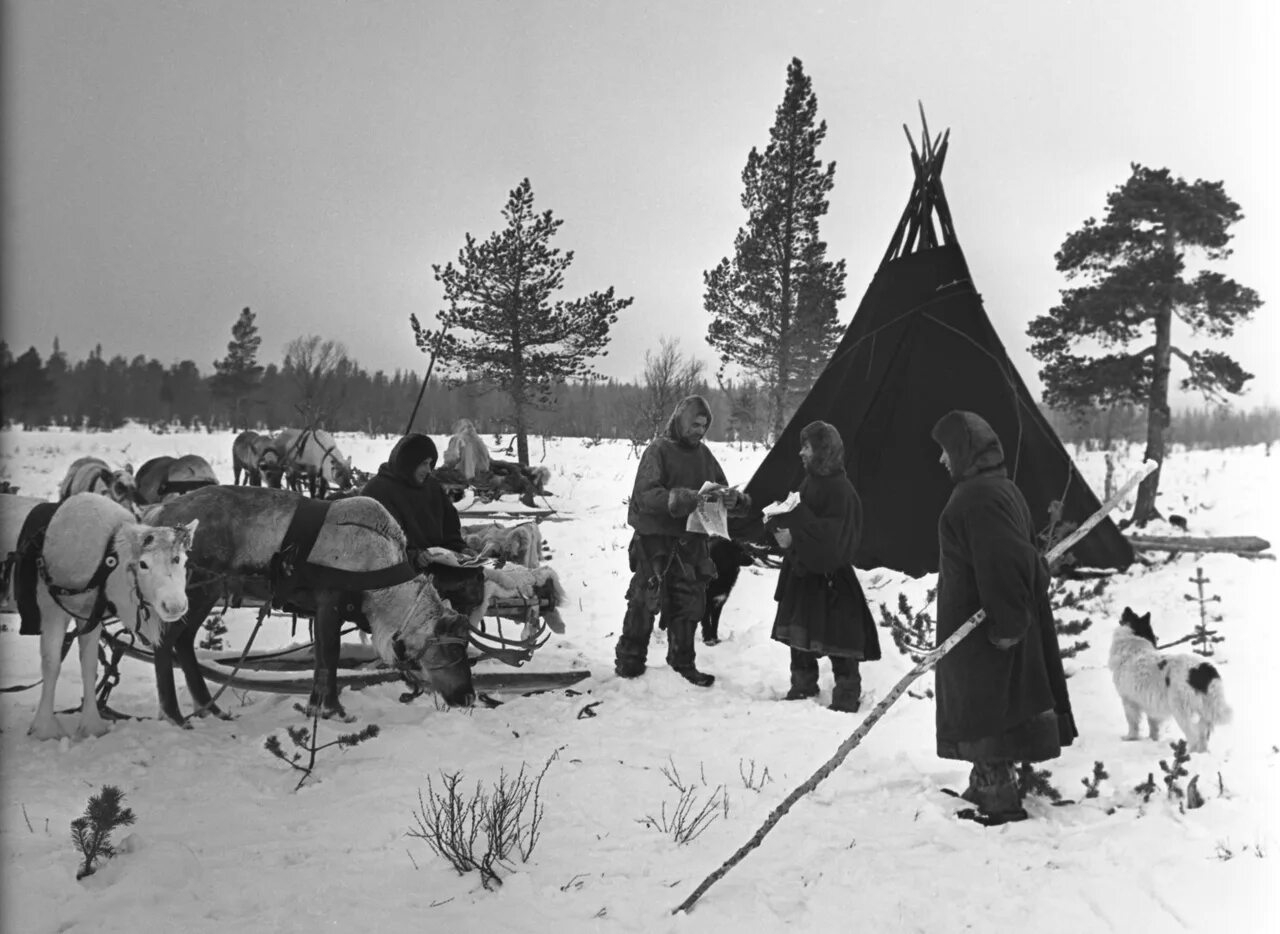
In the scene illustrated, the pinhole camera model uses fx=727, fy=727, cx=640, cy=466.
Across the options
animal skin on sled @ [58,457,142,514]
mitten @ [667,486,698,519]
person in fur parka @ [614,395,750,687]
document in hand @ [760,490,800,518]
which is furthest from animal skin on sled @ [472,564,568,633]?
animal skin on sled @ [58,457,142,514]

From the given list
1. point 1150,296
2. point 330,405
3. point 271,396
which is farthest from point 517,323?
point 271,396

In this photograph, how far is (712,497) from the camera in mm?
5688

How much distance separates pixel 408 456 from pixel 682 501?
2.17m

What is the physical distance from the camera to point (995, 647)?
3.47 metres

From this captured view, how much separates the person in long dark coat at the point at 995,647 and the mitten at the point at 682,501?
2.29 meters

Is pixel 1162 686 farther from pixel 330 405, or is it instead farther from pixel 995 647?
pixel 330 405

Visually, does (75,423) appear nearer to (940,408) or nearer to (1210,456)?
(940,408)

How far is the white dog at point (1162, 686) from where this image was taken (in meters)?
3.99

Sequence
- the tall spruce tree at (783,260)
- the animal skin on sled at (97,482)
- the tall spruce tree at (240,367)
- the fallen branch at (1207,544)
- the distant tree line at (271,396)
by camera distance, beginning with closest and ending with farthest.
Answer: the distant tree line at (271,396), the animal skin on sled at (97,482), the fallen branch at (1207,544), the tall spruce tree at (783,260), the tall spruce tree at (240,367)

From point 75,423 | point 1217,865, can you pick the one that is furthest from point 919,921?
point 75,423

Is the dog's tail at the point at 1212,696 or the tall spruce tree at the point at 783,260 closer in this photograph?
the dog's tail at the point at 1212,696

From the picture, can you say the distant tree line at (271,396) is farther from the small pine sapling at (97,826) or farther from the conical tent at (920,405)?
the conical tent at (920,405)

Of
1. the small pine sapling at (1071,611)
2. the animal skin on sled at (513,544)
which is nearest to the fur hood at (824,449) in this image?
the small pine sapling at (1071,611)

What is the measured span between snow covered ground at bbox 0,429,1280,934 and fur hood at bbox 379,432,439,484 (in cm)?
166
